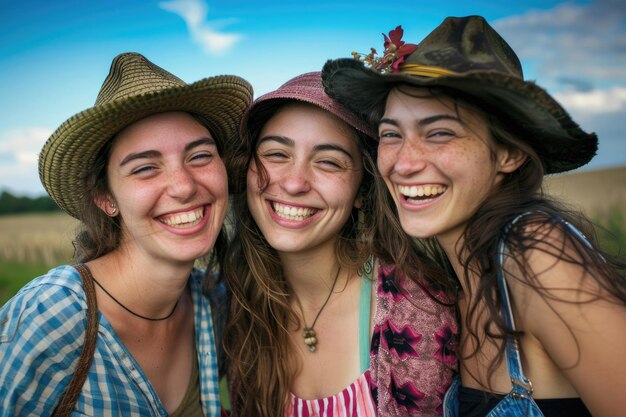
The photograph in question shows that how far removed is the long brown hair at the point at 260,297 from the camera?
3.16 meters

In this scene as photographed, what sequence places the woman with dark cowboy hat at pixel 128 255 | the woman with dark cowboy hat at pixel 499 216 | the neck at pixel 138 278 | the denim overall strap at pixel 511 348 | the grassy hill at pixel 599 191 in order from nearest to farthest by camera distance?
1. the woman with dark cowboy hat at pixel 499 216
2. the denim overall strap at pixel 511 348
3. the woman with dark cowboy hat at pixel 128 255
4. the neck at pixel 138 278
5. the grassy hill at pixel 599 191

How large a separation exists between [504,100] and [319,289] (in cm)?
170

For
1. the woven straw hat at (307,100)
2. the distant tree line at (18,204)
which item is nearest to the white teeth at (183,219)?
the woven straw hat at (307,100)

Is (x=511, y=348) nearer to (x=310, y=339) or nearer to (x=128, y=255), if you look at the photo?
(x=310, y=339)

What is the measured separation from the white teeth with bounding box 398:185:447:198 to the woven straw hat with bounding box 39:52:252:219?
3.82 feet

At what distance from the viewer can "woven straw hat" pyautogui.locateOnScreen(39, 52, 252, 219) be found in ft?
8.61

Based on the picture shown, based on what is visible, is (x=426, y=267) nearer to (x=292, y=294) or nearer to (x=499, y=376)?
(x=499, y=376)

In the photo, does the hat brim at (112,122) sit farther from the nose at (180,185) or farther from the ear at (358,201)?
the ear at (358,201)

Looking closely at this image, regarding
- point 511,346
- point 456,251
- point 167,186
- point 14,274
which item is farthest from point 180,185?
point 14,274

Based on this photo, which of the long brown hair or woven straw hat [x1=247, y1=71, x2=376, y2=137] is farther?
the long brown hair

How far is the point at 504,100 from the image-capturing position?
88.1 inches

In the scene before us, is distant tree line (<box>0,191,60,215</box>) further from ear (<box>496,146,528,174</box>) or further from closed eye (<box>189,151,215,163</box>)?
ear (<box>496,146,528,174</box>)

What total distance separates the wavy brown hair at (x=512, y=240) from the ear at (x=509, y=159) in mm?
20

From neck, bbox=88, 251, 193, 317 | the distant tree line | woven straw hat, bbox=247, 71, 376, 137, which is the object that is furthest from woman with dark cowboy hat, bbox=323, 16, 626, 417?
the distant tree line
